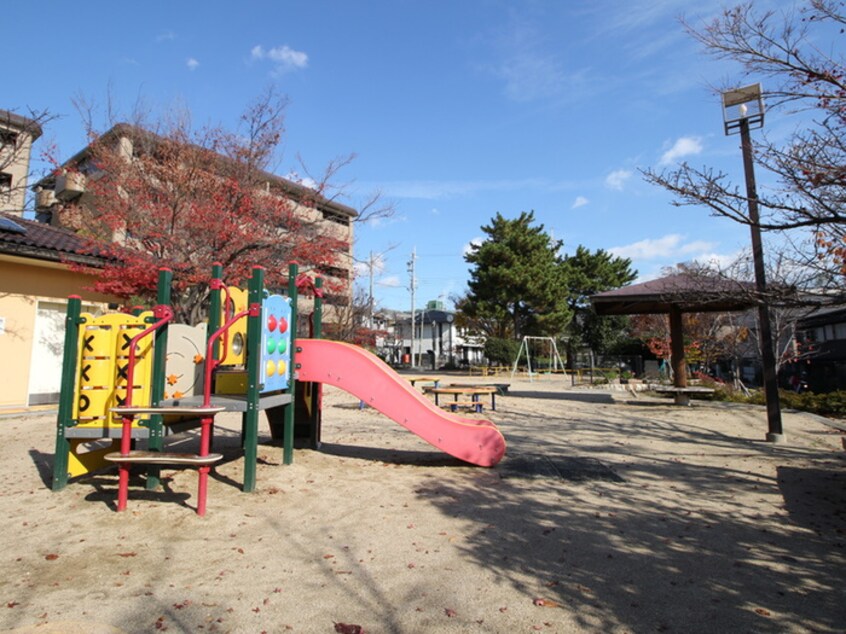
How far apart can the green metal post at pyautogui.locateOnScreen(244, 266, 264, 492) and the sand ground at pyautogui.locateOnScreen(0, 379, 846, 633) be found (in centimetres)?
31

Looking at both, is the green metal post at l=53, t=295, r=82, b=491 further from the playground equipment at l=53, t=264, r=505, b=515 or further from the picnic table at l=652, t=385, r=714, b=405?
the picnic table at l=652, t=385, r=714, b=405

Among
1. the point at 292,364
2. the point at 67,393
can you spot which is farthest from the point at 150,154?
the point at 67,393

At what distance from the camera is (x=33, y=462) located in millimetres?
5773

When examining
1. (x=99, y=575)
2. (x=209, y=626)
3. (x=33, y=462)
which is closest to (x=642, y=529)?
(x=209, y=626)

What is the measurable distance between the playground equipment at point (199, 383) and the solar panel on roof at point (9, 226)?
6325mm

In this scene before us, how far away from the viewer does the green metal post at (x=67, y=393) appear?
461 cm

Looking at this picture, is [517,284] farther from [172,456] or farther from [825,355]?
[172,456]

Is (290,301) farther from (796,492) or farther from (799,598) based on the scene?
(796,492)

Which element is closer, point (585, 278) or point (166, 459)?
point (166, 459)

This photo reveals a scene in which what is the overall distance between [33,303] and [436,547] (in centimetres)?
1042

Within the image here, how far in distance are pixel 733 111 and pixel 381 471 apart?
26.1ft

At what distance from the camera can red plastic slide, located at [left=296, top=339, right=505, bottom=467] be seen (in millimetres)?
5820

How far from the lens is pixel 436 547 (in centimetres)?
352

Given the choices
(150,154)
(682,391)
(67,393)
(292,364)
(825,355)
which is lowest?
(682,391)
